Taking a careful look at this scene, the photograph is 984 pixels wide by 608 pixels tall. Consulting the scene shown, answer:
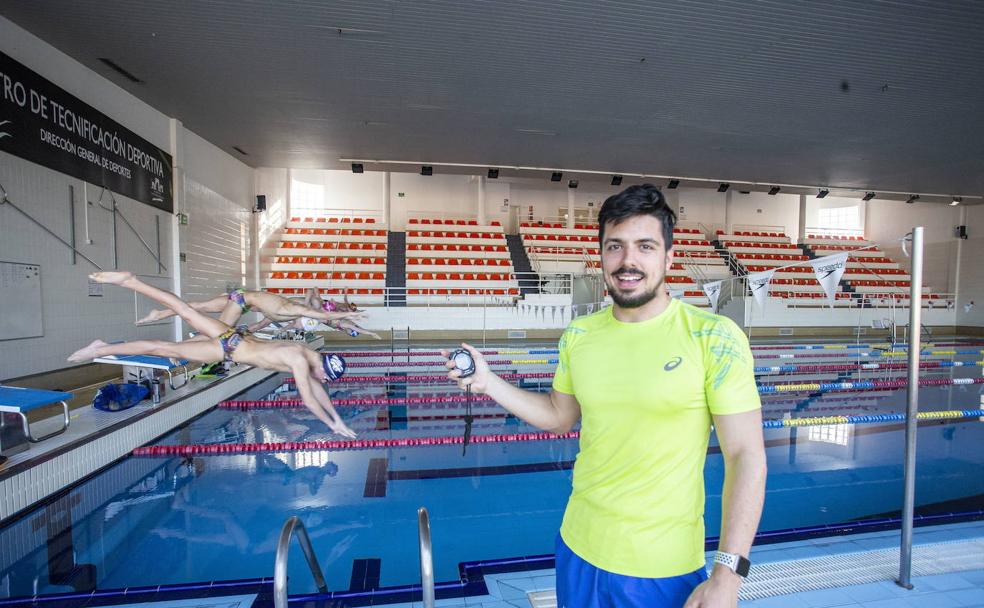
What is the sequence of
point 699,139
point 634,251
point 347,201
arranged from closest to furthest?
point 634,251, point 699,139, point 347,201

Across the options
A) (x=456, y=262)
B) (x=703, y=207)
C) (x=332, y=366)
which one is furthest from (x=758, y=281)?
(x=703, y=207)

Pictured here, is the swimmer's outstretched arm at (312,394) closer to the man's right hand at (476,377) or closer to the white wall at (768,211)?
the man's right hand at (476,377)

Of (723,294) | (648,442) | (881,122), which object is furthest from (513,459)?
(723,294)

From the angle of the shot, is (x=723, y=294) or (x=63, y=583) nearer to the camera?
(x=63, y=583)

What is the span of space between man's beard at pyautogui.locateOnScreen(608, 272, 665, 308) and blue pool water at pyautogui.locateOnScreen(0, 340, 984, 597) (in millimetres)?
2146

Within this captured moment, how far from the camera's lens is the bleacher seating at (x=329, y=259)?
509 inches

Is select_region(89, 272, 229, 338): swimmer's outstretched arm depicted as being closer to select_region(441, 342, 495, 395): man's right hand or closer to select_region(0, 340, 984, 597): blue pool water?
select_region(0, 340, 984, 597): blue pool water

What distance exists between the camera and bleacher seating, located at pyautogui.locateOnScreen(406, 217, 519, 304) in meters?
13.3

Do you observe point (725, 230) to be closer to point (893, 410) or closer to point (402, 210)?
point (402, 210)

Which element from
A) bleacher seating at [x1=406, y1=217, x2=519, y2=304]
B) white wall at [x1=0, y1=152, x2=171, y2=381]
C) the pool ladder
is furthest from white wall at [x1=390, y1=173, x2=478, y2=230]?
the pool ladder

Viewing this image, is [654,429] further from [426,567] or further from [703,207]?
[703,207]

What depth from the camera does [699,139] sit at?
9195 mm

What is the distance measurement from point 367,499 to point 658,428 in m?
2.88

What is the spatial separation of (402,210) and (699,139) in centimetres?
1028
